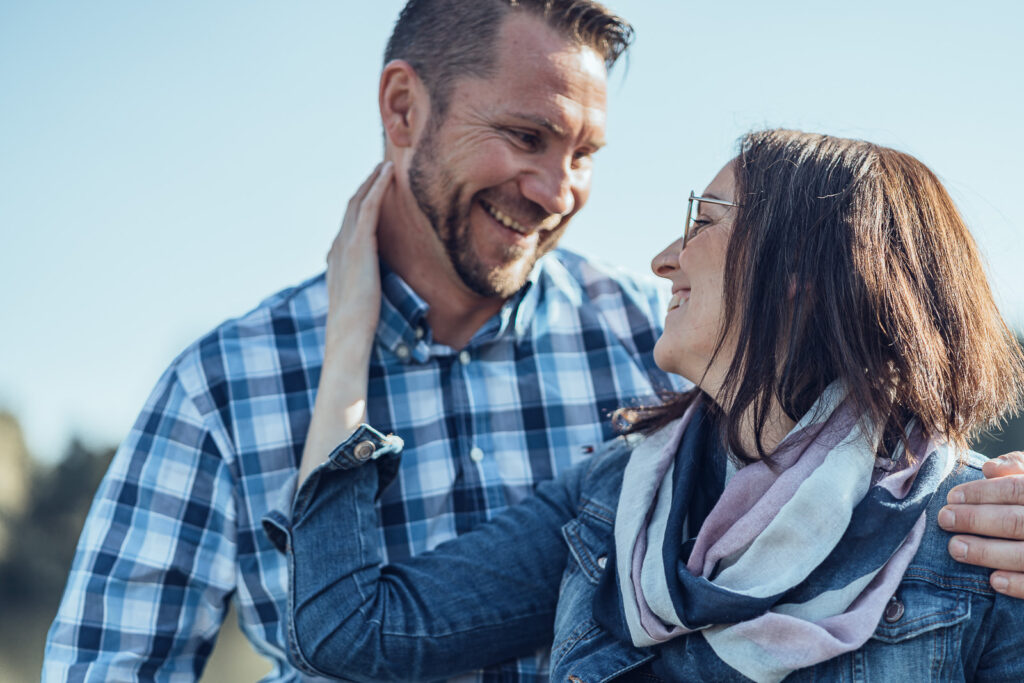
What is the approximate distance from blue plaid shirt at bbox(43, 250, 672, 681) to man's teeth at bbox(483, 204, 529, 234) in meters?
0.17

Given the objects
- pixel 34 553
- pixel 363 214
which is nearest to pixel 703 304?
pixel 363 214

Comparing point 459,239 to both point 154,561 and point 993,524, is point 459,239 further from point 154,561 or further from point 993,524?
point 993,524

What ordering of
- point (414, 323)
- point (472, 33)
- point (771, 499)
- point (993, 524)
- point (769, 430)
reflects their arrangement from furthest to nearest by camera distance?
point (472, 33), point (414, 323), point (769, 430), point (771, 499), point (993, 524)

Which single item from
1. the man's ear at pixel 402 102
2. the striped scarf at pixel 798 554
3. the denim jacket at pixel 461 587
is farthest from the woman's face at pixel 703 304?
the man's ear at pixel 402 102

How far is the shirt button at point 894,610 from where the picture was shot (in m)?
1.58

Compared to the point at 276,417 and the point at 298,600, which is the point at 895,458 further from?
the point at 276,417

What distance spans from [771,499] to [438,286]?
1.39m

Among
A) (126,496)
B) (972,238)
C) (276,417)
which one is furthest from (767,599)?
(126,496)

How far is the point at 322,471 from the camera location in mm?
2135

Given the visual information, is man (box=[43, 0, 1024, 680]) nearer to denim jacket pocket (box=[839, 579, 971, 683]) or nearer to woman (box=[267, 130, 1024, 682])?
woman (box=[267, 130, 1024, 682])

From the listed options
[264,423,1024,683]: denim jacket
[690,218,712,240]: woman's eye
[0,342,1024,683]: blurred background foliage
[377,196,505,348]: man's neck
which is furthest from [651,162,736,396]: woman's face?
[0,342,1024,683]: blurred background foliage

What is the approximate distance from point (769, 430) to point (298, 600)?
103 cm

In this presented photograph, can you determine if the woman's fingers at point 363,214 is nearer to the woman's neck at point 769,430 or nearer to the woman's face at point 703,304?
the woman's face at point 703,304

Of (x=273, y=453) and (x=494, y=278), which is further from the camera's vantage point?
(x=494, y=278)
